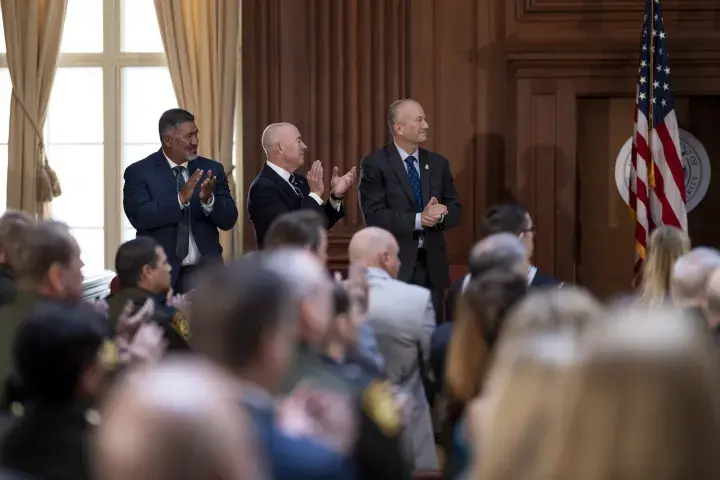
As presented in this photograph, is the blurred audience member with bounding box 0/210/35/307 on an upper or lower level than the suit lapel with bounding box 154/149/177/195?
lower

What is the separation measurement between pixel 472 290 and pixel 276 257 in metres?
1.08

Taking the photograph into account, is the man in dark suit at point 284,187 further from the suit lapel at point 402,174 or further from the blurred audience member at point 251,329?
the blurred audience member at point 251,329

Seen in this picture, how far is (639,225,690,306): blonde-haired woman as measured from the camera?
15.1 feet

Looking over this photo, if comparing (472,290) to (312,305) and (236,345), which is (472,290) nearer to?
(312,305)

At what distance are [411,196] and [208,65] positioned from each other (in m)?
2.22

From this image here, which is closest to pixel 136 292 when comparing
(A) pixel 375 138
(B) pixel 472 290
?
(B) pixel 472 290

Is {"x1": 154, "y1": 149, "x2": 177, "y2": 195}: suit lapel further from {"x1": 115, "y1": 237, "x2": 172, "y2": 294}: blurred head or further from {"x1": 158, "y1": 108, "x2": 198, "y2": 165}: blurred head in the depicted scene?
{"x1": 115, "y1": 237, "x2": 172, "y2": 294}: blurred head

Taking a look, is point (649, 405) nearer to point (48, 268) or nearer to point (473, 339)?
point (473, 339)

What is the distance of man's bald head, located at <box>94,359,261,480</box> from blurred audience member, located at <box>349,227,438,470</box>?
272 centimetres

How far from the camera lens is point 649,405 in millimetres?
1271

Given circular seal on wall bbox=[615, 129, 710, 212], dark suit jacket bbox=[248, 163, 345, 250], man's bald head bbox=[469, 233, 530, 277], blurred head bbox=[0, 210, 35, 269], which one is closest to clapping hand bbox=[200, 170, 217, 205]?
dark suit jacket bbox=[248, 163, 345, 250]

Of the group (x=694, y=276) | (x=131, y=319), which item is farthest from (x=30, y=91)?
(x=694, y=276)

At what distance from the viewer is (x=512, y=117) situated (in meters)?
7.69

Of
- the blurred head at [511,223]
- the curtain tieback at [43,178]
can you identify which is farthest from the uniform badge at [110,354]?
the curtain tieback at [43,178]
